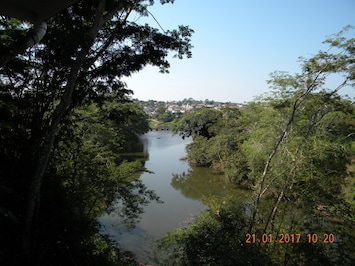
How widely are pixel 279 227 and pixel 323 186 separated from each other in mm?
1396

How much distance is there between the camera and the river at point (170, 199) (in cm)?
842

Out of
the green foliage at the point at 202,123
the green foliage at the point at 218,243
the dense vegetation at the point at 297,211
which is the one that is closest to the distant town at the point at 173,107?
the green foliage at the point at 202,123

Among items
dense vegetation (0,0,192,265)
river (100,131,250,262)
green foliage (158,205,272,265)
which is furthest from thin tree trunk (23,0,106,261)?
river (100,131,250,262)

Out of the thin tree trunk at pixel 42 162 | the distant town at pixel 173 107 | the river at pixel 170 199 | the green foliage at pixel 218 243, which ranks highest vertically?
the distant town at pixel 173 107

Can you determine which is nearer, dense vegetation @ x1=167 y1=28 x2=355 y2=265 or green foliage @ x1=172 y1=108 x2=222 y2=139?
dense vegetation @ x1=167 y1=28 x2=355 y2=265

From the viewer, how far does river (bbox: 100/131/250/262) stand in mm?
8422

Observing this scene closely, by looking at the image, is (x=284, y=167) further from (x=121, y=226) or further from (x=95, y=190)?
(x=121, y=226)

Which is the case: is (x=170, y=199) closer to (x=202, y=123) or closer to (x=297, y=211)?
(x=297, y=211)

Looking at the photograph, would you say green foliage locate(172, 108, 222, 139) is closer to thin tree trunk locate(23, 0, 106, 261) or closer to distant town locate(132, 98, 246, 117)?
thin tree trunk locate(23, 0, 106, 261)

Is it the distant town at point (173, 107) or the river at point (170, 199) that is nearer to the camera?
the river at point (170, 199)

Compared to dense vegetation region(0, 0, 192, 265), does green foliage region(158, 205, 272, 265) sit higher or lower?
lower

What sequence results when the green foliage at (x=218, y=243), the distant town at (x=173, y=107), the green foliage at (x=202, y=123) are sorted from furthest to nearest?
the distant town at (x=173, y=107) → the green foliage at (x=202, y=123) → the green foliage at (x=218, y=243)

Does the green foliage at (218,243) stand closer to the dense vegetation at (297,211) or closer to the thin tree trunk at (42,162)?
the dense vegetation at (297,211)

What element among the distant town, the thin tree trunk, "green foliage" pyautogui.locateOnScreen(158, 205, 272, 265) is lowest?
"green foliage" pyautogui.locateOnScreen(158, 205, 272, 265)
